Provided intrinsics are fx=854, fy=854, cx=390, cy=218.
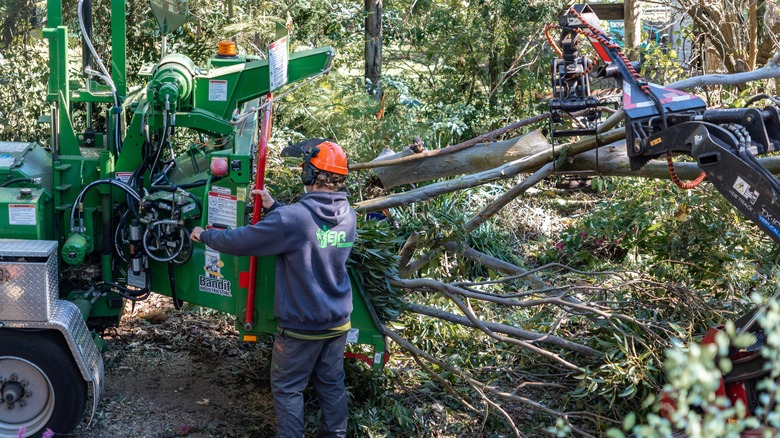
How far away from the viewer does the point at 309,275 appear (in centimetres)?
488

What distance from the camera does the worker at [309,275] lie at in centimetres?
482

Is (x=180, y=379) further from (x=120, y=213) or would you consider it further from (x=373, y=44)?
(x=373, y=44)

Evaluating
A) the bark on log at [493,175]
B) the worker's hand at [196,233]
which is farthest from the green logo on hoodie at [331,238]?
the bark on log at [493,175]

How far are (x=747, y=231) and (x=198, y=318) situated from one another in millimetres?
4553

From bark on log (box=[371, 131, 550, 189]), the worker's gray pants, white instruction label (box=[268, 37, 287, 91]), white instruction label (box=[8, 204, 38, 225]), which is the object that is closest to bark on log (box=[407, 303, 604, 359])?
the worker's gray pants

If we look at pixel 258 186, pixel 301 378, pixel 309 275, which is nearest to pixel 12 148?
pixel 258 186

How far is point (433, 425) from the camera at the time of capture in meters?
5.92

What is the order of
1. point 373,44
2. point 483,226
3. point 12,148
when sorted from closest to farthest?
point 12,148 → point 483,226 → point 373,44

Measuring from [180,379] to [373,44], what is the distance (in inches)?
198

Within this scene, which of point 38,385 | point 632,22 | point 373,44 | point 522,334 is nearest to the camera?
point 38,385

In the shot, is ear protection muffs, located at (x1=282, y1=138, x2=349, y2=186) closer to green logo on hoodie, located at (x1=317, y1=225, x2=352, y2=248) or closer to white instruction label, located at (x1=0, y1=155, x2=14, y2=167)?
green logo on hoodie, located at (x1=317, y1=225, x2=352, y2=248)

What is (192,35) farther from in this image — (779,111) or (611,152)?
(779,111)

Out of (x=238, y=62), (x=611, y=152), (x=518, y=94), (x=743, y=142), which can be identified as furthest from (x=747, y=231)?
(x=518, y=94)

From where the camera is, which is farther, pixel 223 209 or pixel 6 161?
pixel 6 161
